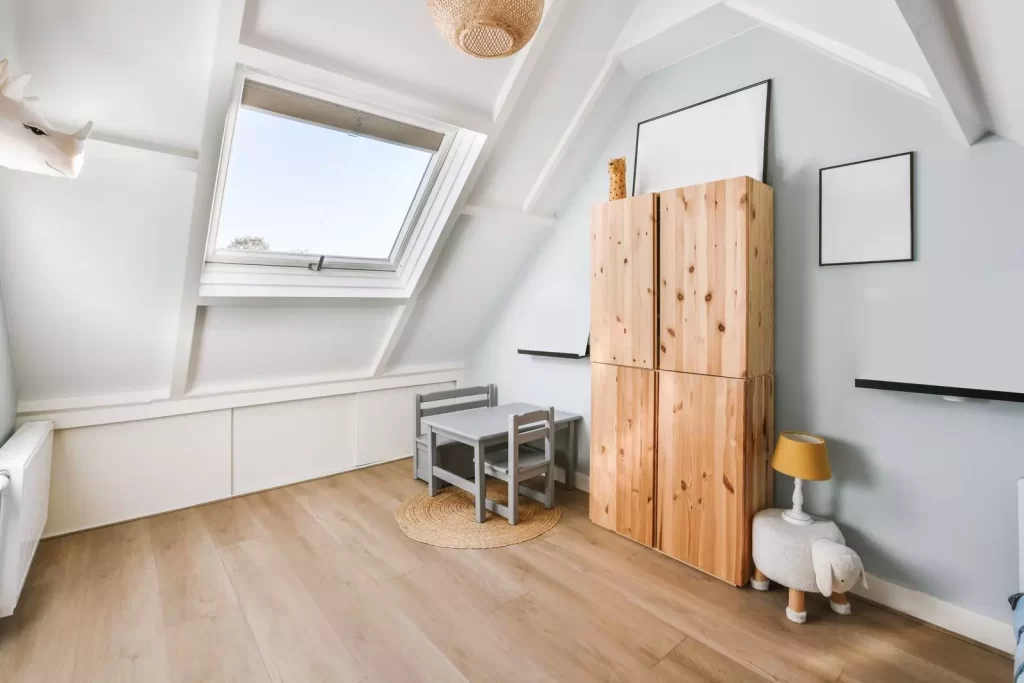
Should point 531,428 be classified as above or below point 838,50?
below

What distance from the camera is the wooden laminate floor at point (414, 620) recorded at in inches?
66.3

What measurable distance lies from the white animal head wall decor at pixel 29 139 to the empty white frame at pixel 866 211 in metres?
2.90

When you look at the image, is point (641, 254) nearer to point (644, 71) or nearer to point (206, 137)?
point (644, 71)

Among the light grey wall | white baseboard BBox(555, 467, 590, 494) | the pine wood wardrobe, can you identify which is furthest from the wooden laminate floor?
white baseboard BBox(555, 467, 590, 494)

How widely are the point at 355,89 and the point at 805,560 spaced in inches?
107

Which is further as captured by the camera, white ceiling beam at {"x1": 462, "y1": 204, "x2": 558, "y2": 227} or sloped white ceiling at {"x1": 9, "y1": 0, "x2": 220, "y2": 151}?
white ceiling beam at {"x1": 462, "y1": 204, "x2": 558, "y2": 227}

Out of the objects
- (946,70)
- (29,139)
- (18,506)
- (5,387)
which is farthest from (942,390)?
(5,387)

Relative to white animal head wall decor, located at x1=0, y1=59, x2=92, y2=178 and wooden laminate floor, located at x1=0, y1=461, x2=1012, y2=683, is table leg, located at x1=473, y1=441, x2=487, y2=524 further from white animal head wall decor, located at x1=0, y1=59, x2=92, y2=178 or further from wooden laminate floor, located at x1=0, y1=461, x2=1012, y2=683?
white animal head wall decor, located at x1=0, y1=59, x2=92, y2=178

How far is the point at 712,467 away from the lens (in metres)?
2.21

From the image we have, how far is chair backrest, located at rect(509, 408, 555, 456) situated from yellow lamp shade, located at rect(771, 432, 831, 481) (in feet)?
4.22

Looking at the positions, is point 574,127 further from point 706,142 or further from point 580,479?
point 580,479

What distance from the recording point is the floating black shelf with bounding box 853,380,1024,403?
1.67 meters

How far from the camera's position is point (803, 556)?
1900 mm

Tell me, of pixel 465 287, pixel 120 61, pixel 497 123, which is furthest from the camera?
pixel 465 287
